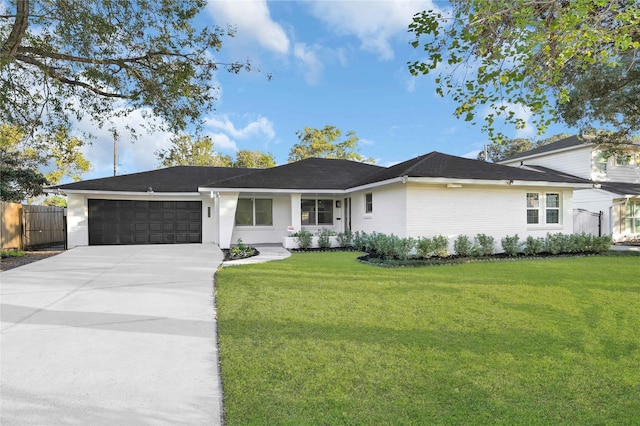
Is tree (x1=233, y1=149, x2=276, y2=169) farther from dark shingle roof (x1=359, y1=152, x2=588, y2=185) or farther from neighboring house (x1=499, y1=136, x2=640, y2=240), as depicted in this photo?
dark shingle roof (x1=359, y1=152, x2=588, y2=185)

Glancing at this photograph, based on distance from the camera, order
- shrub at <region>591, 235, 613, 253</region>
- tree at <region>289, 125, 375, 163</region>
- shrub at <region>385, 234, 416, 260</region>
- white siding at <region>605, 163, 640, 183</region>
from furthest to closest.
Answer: tree at <region>289, 125, 375, 163</region> < white siding at <region>605, 163, 640, 183</region> < shrub at <region>591, 235, 613, 253</region> < shrub at <region>385, 234, 416, 260</region>

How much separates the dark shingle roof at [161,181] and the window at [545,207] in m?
13.8

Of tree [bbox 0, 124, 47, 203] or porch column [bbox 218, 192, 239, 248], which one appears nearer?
porch column [bbox 218, 192, 239, 248]

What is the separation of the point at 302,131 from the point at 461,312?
31.3 metres

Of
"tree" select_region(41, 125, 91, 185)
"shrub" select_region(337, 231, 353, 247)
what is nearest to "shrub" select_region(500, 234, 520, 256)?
"shrub" select_region(337, 231, 353, 247)

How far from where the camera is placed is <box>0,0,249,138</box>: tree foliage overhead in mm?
6883

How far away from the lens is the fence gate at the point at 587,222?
17.5 metres

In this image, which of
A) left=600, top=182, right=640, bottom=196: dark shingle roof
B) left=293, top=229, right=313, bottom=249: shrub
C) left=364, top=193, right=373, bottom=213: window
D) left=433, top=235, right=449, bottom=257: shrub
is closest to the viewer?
left=433, top=235, right=449, bottom=257: shrub

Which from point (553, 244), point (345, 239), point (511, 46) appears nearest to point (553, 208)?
point (553, 244)

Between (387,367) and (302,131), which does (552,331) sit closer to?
(387,367)

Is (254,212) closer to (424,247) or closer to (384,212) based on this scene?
(384,212)

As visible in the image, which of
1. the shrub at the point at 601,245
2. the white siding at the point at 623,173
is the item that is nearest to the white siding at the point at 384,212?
the shrub at the point at 601,245

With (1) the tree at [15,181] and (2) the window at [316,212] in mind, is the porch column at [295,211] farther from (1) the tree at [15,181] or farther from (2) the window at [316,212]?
(1) the tree at [15,181]

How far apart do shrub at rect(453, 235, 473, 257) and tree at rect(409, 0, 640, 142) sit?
6216 mm
